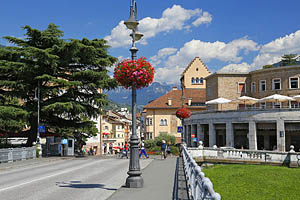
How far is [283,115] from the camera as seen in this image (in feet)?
127

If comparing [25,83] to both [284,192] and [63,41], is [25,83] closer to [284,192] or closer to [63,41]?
[63,41]

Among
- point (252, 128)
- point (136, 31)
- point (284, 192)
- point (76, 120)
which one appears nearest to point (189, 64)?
point (252, 128)

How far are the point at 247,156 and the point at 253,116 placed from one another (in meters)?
10.2

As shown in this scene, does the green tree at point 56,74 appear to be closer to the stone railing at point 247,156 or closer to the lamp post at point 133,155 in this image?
the stone railing at point 247,156

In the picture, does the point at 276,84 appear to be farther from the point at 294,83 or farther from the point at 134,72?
the point at 134,72

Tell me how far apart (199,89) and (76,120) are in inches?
2196

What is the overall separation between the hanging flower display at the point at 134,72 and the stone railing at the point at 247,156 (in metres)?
19.4

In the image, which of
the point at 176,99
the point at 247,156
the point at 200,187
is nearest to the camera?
the point at 200,187

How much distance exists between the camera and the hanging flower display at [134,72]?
1174 cm

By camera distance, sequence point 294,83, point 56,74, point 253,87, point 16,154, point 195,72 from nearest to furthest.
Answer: point 16,154, point 56,74, point 294,83, point 253,87, point 195,72

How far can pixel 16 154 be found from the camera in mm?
27281

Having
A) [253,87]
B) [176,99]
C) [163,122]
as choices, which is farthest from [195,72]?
[253,87]

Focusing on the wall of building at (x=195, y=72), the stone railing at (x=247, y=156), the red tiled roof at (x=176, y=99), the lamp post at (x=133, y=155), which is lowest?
the stone railing at (x=247, y=156)

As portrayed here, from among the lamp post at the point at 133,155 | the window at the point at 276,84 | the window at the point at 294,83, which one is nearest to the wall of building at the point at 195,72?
the window at the point at 276,84
